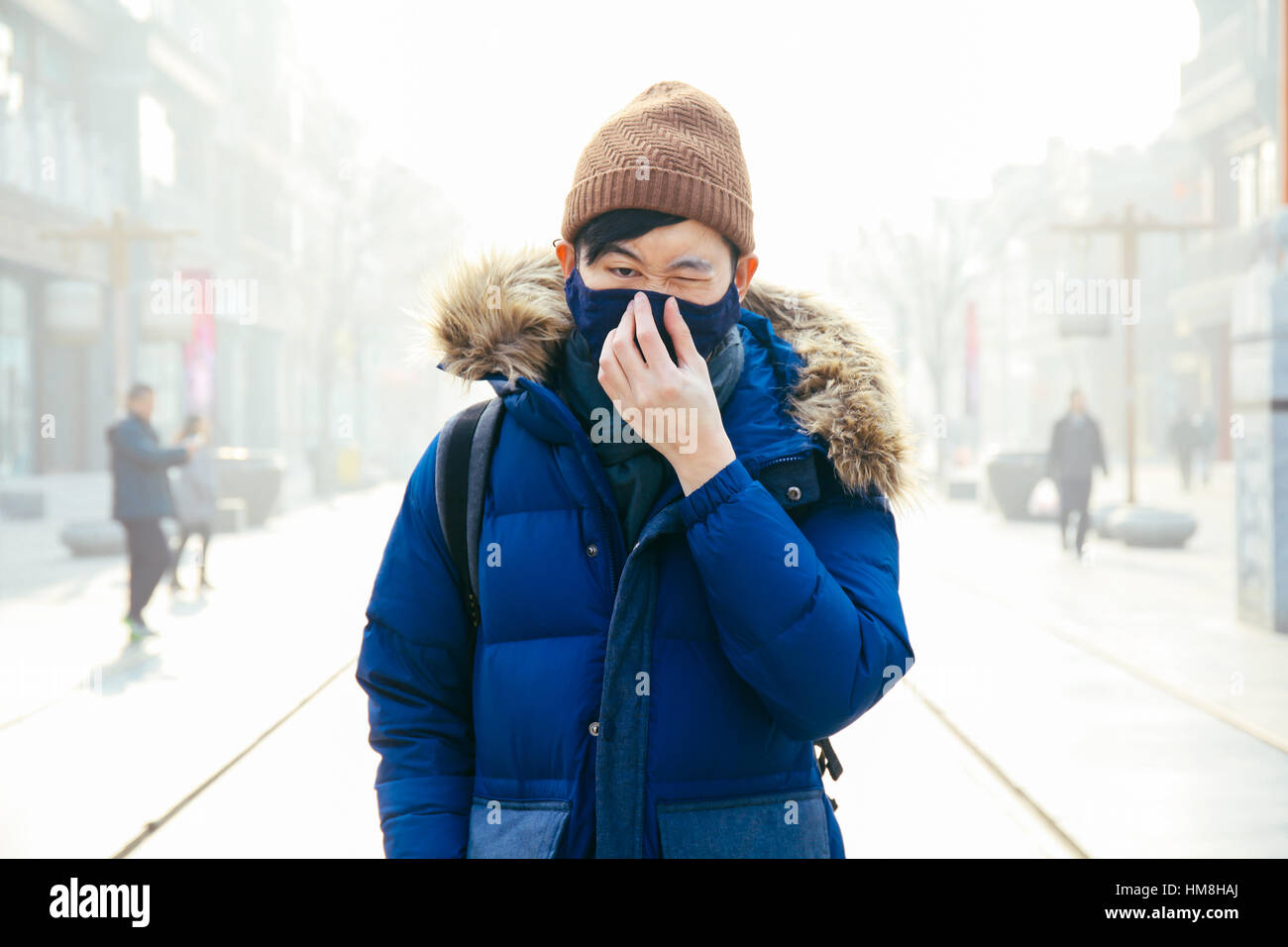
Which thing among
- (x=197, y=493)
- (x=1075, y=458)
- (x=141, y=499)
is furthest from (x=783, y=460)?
(x=1075, y=458)

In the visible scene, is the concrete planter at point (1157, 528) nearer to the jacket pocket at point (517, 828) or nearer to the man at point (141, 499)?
the man at point (141, 499)

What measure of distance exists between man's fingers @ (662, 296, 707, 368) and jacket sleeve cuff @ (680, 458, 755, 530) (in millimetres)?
153

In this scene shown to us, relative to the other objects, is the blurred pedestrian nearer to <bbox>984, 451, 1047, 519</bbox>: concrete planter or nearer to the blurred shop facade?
the blurred shop facade

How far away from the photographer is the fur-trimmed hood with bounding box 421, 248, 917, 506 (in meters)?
1.75

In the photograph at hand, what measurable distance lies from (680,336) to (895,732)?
499cm

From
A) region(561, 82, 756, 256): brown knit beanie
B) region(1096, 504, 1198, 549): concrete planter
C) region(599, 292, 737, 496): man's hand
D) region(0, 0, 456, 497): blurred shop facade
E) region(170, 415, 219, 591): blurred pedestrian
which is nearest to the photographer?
region(599, 292, 737, 496): man's hand

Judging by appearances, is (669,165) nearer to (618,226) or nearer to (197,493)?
(618,226)

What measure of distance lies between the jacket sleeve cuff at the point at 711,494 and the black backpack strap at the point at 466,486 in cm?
33

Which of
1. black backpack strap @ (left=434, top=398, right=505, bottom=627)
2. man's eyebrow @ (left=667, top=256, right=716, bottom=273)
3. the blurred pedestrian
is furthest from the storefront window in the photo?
man's eyebrow @ (left=667, top=256, right=716, bottom=273)

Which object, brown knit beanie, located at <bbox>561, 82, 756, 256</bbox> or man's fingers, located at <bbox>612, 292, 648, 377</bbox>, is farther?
brown knit beanie, located at <bbox>561, 82, 756, 256</bbox>

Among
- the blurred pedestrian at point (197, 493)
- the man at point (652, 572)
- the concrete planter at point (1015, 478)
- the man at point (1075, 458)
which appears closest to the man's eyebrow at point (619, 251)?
the man at point (652, 572)

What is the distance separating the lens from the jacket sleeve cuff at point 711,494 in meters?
1.58

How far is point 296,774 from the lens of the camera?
17.6 ft

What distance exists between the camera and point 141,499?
9234mm
